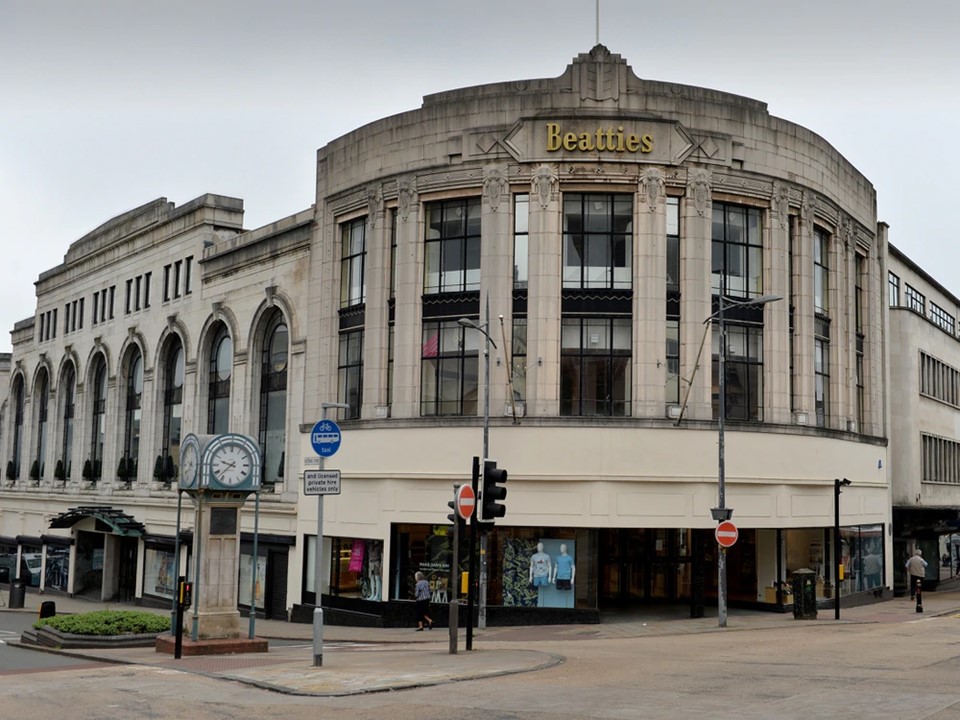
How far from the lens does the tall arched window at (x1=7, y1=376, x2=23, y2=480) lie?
76750 mm

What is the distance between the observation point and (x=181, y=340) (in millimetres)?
55125

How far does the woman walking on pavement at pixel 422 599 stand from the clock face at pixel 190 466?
8714 millimetres

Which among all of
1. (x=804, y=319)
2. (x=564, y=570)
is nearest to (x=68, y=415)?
(x=564, y=570)

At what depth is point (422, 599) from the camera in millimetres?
35281

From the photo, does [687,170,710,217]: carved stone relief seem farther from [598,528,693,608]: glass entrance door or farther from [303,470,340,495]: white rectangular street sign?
[303,470,340,495]: white rectangular street sign

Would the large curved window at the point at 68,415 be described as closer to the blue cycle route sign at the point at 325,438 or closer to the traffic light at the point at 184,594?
the traffic light at the point at 184,594

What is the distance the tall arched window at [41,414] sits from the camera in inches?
2884

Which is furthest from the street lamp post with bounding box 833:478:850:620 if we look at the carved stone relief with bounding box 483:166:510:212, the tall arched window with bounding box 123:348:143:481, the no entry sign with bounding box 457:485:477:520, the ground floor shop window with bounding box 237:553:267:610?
the tall arched window with bounding box 123:348:143:481

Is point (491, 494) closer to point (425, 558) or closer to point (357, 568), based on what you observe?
point (425, 558)

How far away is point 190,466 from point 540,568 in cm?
1229

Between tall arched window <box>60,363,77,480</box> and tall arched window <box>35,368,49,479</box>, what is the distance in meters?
4.20

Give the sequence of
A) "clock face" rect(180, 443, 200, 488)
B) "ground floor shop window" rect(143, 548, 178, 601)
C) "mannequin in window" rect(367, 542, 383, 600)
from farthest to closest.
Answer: "ground floor shop window" rect(143, 548, 178, 601)
"mannequin in window" rect(367, 542, 383, 600)
"clock face" rect(180, 443, 200, 488)

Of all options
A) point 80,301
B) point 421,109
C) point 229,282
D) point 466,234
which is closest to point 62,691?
point 466,234

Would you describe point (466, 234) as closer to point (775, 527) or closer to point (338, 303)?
point (338, 303)
